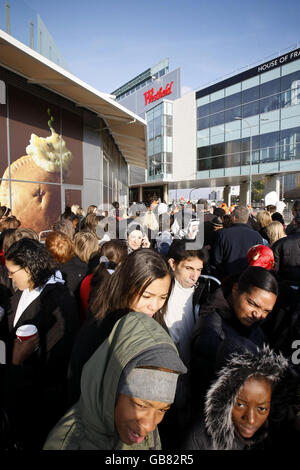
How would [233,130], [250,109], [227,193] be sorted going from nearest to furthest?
[250,109] → [233,130] → [227,193]

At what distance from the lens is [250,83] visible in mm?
28156

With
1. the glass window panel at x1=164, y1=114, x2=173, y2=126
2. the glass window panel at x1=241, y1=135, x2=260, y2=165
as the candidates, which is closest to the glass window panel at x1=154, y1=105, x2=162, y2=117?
the glass window panel at x1=164, y1=114, x2=173, y2=126

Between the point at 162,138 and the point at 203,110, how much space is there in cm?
718

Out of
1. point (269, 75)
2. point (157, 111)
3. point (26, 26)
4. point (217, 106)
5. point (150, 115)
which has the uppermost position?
point (150, 115)

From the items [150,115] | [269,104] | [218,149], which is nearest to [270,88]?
[269,104]

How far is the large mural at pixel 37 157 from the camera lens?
Answer: 8.67 m

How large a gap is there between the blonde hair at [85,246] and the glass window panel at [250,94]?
100 feet

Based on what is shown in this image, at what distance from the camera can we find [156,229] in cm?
588

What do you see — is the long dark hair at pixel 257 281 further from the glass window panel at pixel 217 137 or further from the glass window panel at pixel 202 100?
the glass window panel at pixel 202 100

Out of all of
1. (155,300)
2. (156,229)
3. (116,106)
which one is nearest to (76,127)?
(116,106)

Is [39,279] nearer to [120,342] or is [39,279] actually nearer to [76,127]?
[120,342]

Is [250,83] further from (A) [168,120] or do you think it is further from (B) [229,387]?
(B) [229,387]

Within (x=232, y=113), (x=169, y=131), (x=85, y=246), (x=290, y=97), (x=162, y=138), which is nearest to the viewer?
(x=85, y=246)

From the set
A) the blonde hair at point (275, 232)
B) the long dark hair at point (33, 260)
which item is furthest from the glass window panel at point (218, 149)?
the long dark hair at point (33, 260)
